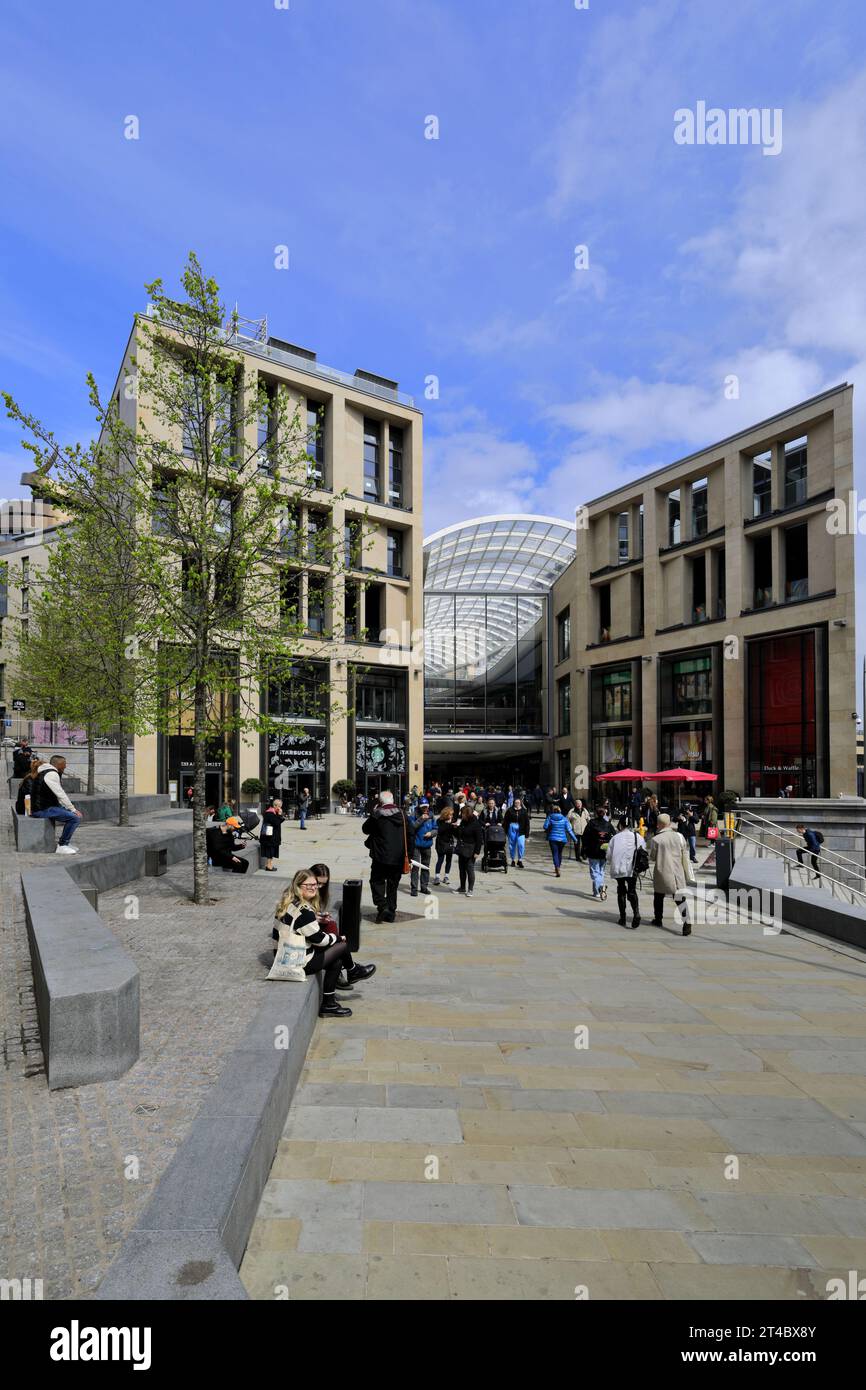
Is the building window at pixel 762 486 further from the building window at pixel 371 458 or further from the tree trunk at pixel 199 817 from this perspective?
the tree trunk at pixel 199 817

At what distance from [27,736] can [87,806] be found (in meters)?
21.6

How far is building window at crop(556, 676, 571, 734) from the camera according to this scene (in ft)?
176

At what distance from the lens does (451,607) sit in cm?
6184

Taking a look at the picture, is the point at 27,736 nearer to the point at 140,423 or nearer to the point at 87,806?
the point at 87,806

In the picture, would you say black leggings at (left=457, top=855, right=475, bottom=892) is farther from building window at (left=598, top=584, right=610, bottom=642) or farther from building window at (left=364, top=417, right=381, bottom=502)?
building window at (left=598, top=584, right=610, bottom=642)

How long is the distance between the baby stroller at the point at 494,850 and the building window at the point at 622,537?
101ft

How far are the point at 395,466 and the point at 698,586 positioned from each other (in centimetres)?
1731

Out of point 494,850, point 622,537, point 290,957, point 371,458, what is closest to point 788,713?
point 622,537

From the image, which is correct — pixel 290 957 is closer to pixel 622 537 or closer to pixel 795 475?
pixel 795 475

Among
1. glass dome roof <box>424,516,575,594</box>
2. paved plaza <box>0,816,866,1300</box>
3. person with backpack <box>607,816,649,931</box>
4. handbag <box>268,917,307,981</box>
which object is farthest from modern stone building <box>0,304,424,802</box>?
handbag <box>268,917,307,981</box>

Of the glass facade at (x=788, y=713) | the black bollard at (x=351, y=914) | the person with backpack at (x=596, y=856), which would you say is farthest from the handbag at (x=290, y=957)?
the glass facade at (x=788, y=713)

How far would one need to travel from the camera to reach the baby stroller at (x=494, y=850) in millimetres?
18297

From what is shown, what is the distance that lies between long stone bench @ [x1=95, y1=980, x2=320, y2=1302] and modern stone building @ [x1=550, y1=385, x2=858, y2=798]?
3108cm

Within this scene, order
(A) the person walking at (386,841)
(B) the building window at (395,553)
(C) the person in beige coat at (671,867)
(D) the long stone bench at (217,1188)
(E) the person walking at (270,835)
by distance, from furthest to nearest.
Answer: (B) the building window at (395,553) < (E) the person walking at (270,835) < (C) the person in beige coat at (671,867) < (A) the person walking at (386,841) < (D) the long stone bench at (217,1188)
